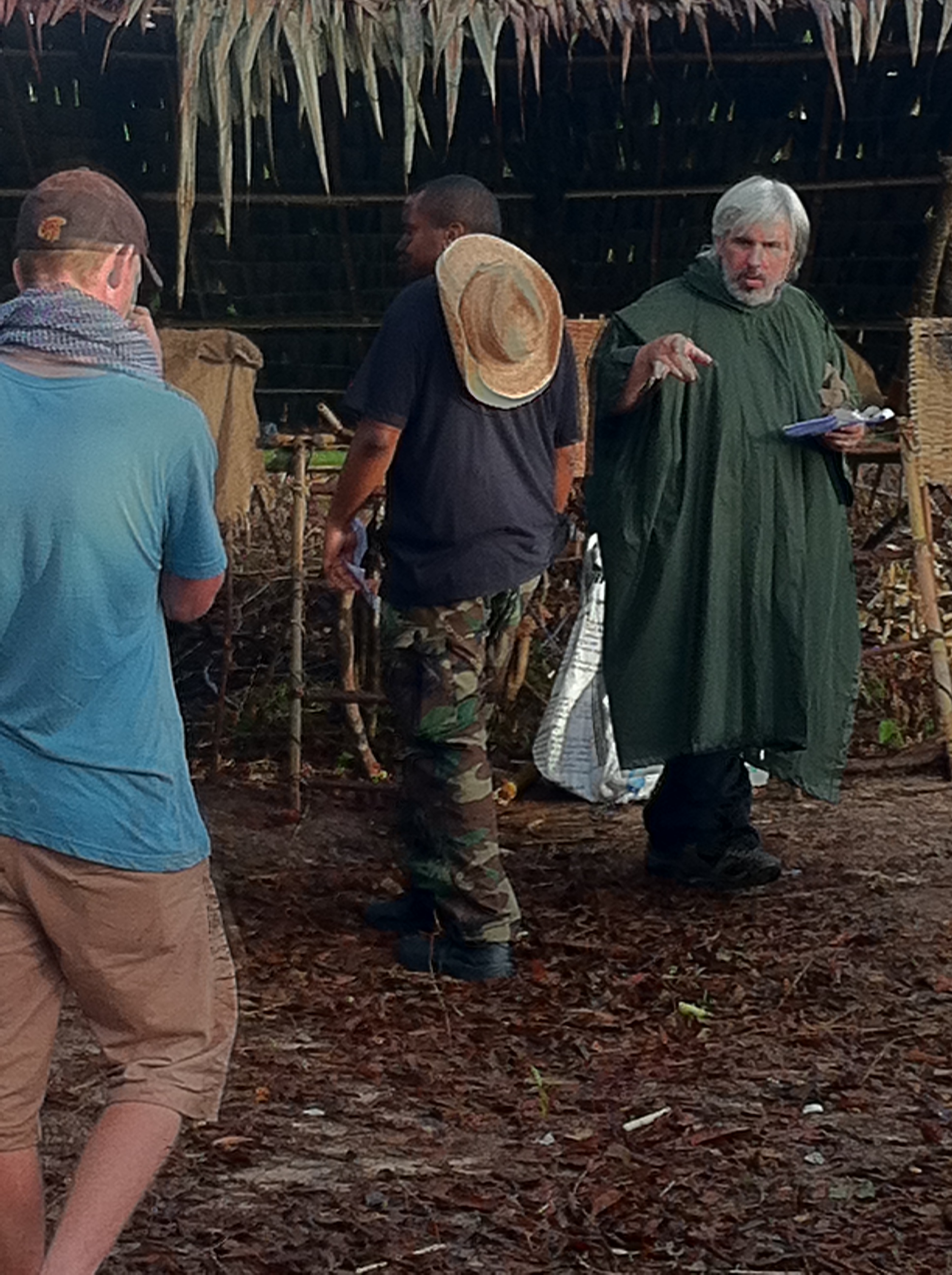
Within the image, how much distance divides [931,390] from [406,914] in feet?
9.61

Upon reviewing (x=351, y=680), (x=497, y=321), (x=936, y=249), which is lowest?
(x=351, y=680)

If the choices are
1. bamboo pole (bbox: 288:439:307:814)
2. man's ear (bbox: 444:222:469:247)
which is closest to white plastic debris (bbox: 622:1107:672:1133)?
man's ear (bbox: 444:222:469:247)

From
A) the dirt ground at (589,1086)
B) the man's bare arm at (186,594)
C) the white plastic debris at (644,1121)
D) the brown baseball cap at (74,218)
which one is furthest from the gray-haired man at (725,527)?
the brown baseball cap at (74,218)

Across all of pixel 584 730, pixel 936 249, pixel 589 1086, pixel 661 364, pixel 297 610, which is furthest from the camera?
pixel 936 249

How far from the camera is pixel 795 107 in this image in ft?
26.7

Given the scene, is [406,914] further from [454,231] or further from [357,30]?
[357,30]

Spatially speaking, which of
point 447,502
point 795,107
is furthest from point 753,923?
point 795,107

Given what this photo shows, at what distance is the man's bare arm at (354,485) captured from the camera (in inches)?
183

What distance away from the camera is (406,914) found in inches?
209

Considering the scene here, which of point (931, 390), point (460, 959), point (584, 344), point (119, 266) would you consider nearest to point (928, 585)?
point (931, 390)

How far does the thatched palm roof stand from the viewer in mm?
6180

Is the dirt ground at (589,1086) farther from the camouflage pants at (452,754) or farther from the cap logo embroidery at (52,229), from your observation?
the cap logo embroidery at (52,229)

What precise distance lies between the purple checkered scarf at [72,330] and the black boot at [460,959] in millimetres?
2483

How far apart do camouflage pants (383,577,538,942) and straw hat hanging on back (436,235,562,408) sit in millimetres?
547
